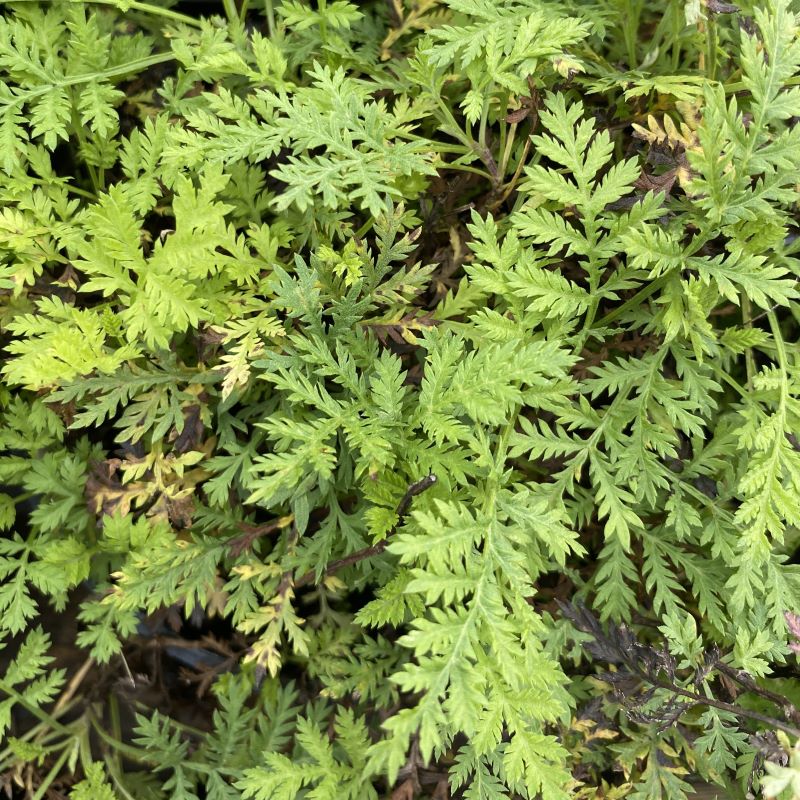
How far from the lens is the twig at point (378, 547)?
6.26 ft

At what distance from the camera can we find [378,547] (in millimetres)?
2111

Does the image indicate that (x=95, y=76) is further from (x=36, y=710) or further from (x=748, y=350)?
(x=748, y=350)

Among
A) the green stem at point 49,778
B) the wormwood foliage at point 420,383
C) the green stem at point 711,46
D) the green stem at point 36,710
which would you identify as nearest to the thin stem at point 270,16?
the wormwood foliage at point 420,383

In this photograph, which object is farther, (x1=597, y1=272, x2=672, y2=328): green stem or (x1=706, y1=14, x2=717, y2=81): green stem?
(x1=597, y1=272, x2=672, y2=328): green stem

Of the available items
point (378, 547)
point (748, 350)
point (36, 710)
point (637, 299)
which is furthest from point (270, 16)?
point (36, 710)

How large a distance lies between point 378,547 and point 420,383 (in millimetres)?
515

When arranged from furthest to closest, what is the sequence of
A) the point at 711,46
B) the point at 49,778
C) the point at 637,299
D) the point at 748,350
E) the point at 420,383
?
1. the point at 49,778
2. the point at 748,350
3. the point at 420,383
4. the point at 637,299
5. the point at 711,46

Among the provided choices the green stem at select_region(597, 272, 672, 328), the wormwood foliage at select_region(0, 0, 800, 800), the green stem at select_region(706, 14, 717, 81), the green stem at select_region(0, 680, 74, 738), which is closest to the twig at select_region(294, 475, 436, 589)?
the wormwood foliage at select_region(0, 0, 800, 800)

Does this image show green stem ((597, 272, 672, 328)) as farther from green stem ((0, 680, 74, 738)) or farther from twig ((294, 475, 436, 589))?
green stem ((0, 680, 74, 738))

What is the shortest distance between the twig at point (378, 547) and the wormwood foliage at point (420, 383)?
0.05 feet

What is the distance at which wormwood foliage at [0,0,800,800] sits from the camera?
1.86 metres

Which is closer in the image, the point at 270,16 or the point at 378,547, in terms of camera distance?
the point at 378,547

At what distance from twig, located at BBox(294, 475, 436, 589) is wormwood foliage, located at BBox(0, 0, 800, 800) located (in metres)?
0.01

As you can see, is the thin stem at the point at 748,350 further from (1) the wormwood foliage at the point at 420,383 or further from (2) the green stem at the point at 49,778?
(2) the green stem at the point at 49,778
